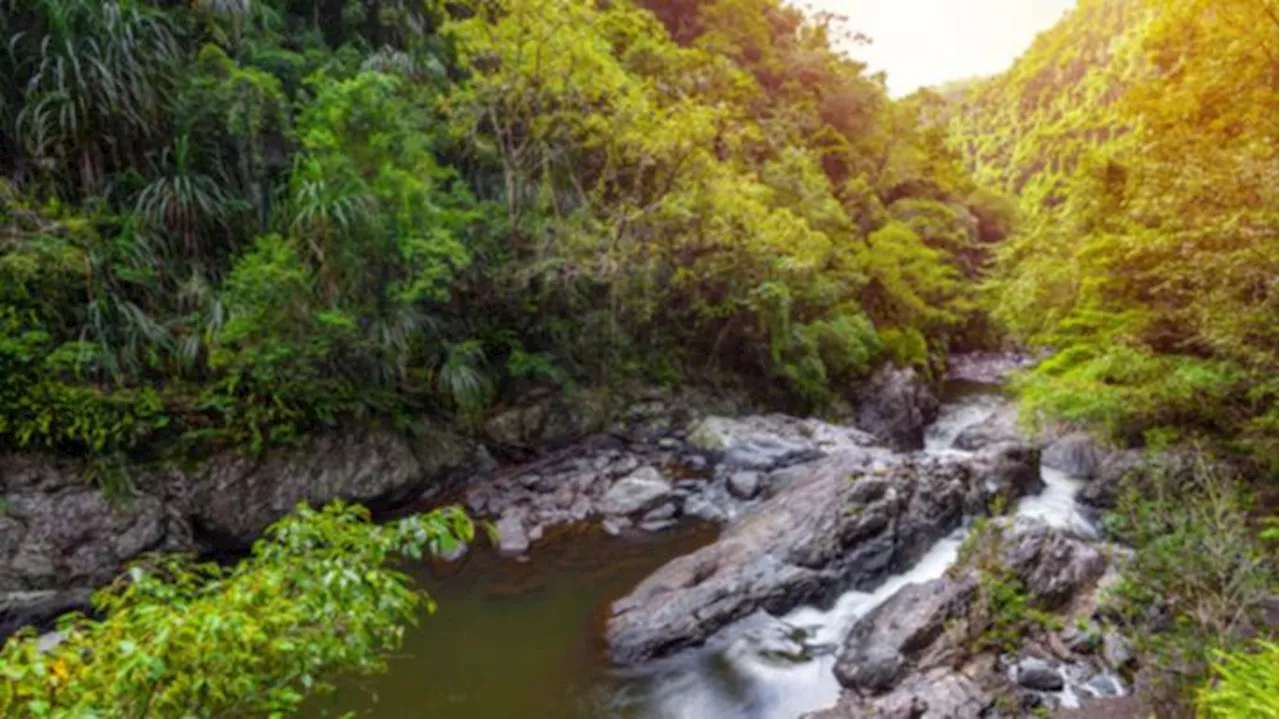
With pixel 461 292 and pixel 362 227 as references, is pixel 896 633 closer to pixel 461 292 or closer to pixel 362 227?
pixel 362 227

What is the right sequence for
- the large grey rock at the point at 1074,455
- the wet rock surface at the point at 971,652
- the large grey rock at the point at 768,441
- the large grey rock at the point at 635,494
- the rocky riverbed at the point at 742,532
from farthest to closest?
the large grey rock at the point at 768,441 < the large grey rock at the point at 1074,455 < the large grey rock at the point at 635,494 < the rocky riverbed at the point at 742,532 < the wet rock surface at the point at 971,652

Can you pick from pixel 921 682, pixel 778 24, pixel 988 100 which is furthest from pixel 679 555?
pixel 988 100

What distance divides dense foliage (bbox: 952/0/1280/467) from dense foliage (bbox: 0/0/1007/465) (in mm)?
5378

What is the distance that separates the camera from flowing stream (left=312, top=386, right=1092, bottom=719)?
5.89 metres

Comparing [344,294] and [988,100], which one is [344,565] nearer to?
[344,294]

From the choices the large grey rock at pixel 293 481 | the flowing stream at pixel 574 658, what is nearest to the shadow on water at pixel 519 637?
the flowing stream at pixel 574 658

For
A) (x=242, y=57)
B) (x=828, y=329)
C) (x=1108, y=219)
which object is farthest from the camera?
(x=828, y=329)

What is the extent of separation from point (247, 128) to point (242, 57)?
177 cm

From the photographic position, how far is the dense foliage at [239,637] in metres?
1.85

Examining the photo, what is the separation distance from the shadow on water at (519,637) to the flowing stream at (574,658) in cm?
1

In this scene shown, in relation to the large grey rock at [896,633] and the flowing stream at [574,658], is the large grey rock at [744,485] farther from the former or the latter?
the large grey rock at [896,633]

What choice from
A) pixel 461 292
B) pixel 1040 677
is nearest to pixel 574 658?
pixel 1040 677

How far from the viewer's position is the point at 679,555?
8922 mm

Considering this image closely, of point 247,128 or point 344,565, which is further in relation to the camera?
point 247,128
